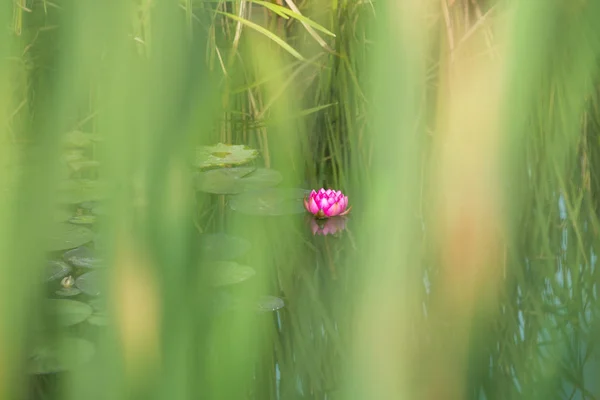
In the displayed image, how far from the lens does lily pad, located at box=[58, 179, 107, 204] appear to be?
9.0 inches

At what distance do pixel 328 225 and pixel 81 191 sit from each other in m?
0.57

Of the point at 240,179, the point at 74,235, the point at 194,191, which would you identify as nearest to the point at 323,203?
the point at 240,179

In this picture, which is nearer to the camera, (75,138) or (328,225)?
(75,138)

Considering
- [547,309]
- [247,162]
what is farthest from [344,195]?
[547,309]

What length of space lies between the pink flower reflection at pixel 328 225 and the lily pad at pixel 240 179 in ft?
0.32

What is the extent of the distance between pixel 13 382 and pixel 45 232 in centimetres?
8

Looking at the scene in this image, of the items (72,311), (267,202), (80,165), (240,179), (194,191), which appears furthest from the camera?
(240,179)

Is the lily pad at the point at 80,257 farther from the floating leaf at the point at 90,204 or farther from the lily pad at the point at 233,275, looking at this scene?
the lily pad at the point at 233,275

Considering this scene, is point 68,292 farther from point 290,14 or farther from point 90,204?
point 290,14

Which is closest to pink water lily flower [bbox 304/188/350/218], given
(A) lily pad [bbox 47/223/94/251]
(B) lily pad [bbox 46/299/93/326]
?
(A) lily pad [bbox 47/223/94/251]

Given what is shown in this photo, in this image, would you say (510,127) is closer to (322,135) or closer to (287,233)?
(287,233)

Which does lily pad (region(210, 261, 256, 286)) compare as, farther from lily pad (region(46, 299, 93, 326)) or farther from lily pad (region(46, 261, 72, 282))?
lily pad (region(46, 261, 72, 282))

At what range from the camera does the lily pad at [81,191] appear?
23 cm

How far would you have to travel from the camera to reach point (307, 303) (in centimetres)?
79
